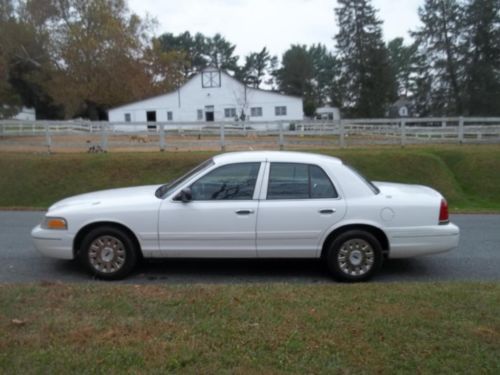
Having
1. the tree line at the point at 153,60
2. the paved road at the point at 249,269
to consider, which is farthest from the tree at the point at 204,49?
the paved road at the point at 249,269

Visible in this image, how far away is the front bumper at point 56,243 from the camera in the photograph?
5.98 metres

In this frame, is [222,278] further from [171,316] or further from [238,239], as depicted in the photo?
[171,316]

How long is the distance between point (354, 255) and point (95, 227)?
3.10 metres

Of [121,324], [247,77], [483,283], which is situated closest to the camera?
[121,324]

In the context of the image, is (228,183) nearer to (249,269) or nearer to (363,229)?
(249,269)

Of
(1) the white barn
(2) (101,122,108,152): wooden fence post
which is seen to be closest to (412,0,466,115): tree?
(1) the white barn

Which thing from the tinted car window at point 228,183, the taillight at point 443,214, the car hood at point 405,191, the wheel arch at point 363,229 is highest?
the tinted car window at point 228,183

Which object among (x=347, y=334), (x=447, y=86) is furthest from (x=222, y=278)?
(x=447, y=86)

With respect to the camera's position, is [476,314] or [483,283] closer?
[476,314]

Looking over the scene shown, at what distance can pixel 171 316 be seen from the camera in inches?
168

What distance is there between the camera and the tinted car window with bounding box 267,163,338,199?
601 cm

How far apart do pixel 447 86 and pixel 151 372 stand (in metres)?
57.9

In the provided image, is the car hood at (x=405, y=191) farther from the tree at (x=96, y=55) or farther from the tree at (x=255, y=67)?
the tree at (x=255, y=67)

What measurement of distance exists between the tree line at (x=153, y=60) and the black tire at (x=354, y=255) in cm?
4134
